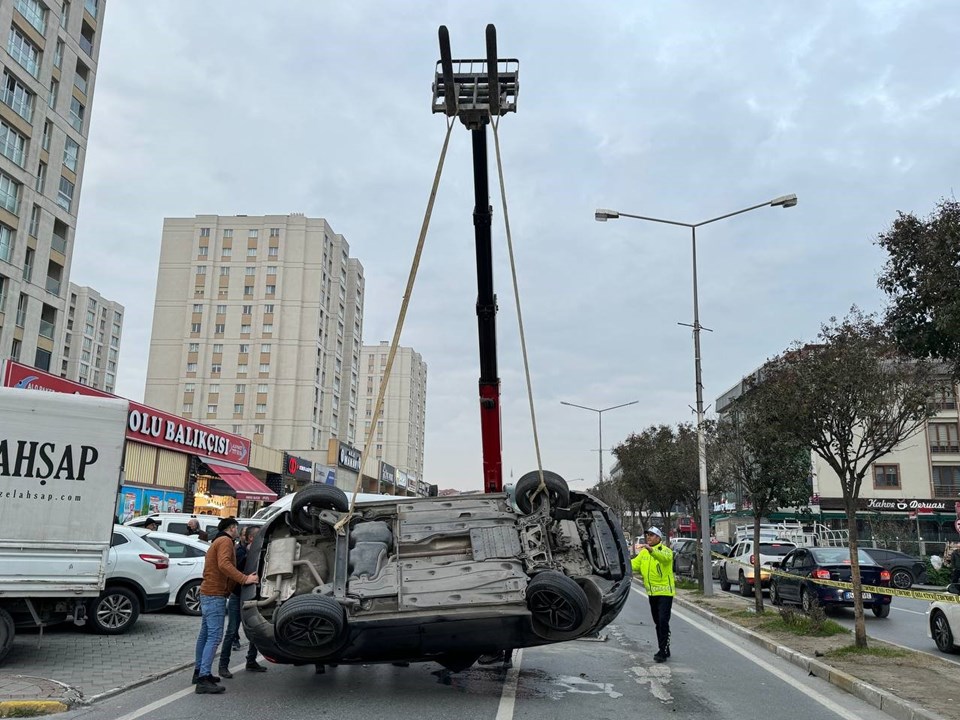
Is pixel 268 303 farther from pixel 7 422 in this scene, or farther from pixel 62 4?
pixel 7 422

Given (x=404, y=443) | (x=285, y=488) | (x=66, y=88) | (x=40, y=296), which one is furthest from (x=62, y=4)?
(x=404, y=443)

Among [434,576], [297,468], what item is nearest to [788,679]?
[434,576]

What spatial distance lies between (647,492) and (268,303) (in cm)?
4931

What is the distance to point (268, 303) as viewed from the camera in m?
74.0

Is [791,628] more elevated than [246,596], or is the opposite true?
[246,596]

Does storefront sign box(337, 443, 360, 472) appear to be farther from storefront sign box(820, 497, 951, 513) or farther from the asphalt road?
the asphalt road

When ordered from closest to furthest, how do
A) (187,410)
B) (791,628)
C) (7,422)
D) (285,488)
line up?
(7,422), (791,628), (285,488), (187,410)

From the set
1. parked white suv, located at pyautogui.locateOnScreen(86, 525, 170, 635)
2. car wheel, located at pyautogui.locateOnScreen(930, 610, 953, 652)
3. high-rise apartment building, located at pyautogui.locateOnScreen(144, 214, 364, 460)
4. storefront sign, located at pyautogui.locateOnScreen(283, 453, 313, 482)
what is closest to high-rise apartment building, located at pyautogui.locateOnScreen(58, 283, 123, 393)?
high-rise apartment building, located at pyautogui.locateOnScreen(144, 214, 364, 460)

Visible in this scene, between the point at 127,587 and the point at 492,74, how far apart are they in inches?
336

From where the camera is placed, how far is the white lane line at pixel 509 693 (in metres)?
7.11

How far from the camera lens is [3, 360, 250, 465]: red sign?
74.9 ft

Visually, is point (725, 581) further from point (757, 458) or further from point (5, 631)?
point (5, 631)

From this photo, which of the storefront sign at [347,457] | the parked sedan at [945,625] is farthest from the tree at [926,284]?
the storefront sign at [347,457]

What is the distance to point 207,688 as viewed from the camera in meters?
7.77
